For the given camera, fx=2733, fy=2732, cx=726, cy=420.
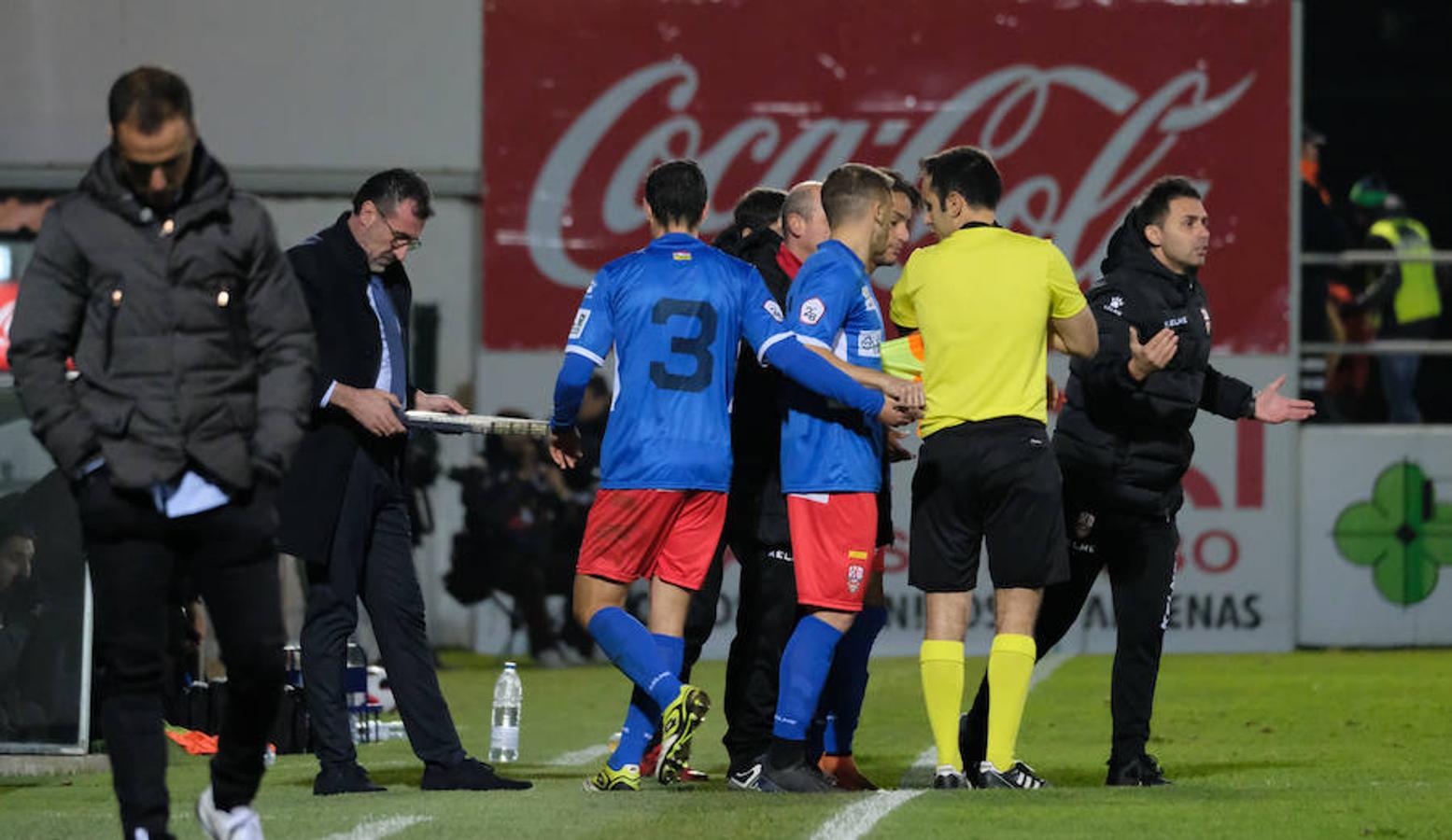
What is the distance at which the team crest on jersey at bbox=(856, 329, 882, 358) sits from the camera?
28.5 feet

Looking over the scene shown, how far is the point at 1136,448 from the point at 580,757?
3.22 metres

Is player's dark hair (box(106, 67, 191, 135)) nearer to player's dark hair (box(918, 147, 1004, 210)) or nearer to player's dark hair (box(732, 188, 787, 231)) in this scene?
player's dark hair (box(918, 147, 1004, 210))

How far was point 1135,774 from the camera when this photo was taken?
356 inches

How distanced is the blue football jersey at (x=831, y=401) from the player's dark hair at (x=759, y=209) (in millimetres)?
1085

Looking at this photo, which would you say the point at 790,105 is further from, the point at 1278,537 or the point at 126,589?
the point at 126,589

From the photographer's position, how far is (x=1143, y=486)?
29.9 feet

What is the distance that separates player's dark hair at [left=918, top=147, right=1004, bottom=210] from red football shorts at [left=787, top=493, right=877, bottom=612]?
1.01m

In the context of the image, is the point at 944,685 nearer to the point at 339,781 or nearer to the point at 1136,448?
the point at 1136,448

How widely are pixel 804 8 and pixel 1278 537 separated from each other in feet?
14.4

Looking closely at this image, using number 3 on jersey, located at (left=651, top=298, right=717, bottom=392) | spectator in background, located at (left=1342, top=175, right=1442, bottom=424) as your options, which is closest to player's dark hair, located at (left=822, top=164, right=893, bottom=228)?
number 3 on jersey, located at (left=651, top=298, right=717, bottom=392)

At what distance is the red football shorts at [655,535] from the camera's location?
865cm

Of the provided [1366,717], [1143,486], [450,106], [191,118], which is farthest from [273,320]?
[450,106]

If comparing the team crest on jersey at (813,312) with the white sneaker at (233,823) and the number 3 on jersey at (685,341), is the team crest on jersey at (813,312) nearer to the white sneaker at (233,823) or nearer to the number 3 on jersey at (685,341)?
the number 3 on jersey at (685,341)

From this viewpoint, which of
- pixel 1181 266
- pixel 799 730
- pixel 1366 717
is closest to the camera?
pixel 799 730
